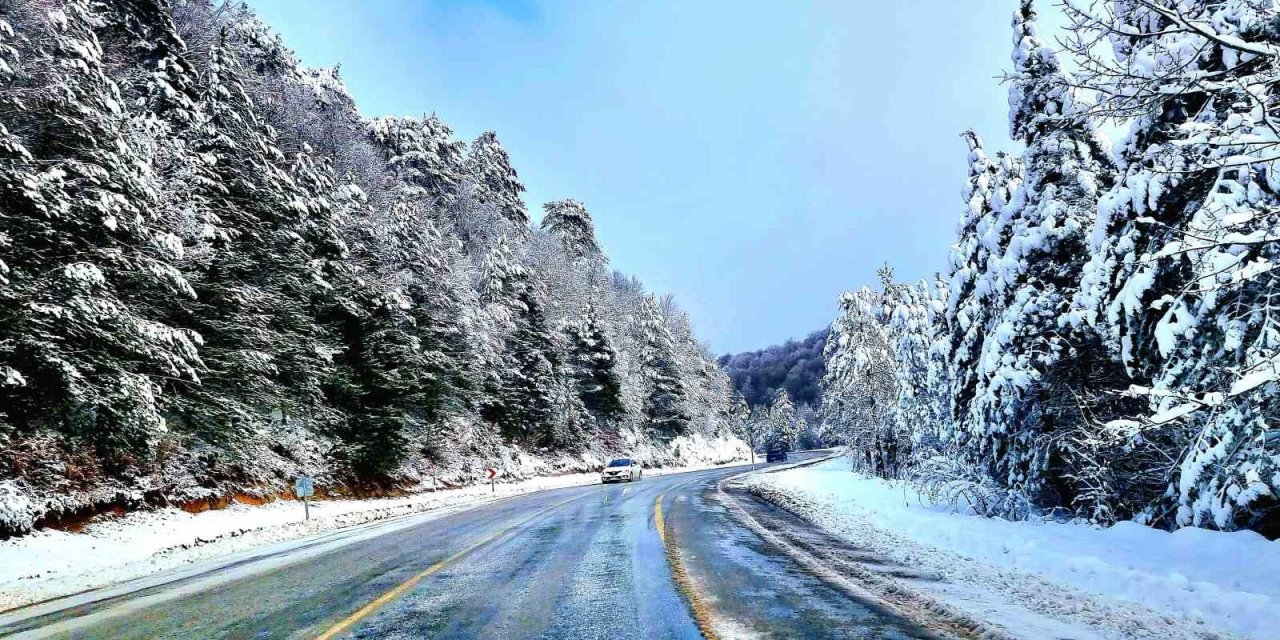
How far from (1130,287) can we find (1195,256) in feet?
2.51

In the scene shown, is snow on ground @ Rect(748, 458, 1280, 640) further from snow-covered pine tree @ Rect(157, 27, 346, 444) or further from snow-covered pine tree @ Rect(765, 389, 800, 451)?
snow-covered pine tree @ Rect(765, 389, 800, 451)

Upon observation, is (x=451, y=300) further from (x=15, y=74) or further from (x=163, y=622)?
(x=163, y=622)

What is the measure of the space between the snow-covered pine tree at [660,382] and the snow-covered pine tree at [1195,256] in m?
50.0

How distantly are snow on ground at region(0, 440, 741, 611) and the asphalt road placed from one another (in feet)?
6.33

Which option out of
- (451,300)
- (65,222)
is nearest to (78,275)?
(65,222)

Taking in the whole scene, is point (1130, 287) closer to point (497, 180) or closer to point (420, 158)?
point (420, 158)

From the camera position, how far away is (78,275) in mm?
11180

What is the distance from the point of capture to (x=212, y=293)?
17109 millimetres

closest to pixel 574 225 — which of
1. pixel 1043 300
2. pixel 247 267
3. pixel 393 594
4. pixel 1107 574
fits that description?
pixel 247 267

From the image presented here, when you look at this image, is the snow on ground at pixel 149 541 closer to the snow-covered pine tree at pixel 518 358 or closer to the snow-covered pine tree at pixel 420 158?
the snow-covered pine tree at pixel 518 358

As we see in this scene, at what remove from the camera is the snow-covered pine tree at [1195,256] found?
5348 millimetres

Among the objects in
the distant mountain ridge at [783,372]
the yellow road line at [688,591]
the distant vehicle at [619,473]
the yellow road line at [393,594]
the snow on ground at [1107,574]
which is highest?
the distant mountain ridge at [783,372]

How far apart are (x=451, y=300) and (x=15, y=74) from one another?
770 inches

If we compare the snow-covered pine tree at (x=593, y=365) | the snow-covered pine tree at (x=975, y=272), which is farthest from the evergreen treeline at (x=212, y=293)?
the snow-covered pine tree at (x=975, y=272)
